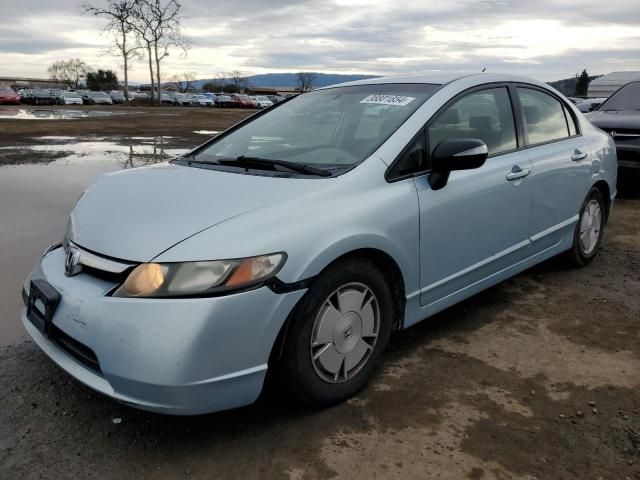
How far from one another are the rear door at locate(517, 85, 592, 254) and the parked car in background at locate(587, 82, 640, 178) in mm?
3612

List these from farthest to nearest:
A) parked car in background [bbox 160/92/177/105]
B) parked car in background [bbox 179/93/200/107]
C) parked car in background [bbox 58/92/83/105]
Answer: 1. parked car in background [bbox 160/92/177/105]
2. parked car in background [bbox 179/93/200/107]
3. parked car in background [bbox 58/92/83/105]

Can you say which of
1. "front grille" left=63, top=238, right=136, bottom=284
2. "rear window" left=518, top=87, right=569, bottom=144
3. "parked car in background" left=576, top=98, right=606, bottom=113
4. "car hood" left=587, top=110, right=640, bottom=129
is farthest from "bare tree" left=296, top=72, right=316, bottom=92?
"front grille" left=63, top=238, right=136, bottom=284

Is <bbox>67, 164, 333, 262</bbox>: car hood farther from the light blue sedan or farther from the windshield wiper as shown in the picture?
the windshield wiper

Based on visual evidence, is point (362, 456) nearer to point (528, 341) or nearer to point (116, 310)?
point (116, 310)

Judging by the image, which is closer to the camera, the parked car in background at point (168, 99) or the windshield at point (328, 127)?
the windshield at point (328, 127)

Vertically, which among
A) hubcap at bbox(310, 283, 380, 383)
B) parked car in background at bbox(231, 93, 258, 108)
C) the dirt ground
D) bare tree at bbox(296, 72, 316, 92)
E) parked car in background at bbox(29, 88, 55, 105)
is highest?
bare tree at bbox(296, 72, 316, 92)

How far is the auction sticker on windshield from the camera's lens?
10.6 ft

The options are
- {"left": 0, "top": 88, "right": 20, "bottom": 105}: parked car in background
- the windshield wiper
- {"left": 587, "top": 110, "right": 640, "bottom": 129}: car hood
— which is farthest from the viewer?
{"left": 0, "top": 88, "right": 20, "bottom": 105}: parked car in background

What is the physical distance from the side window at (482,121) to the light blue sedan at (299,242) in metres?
0.01

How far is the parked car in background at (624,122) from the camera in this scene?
7.43m

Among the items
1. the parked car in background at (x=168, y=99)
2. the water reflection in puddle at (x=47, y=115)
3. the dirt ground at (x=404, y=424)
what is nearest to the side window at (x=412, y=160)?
the dirt ground at (x=404, y=424)

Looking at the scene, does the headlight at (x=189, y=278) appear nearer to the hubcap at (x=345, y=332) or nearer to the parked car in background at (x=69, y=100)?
the hubcap at (x=345, y=332)

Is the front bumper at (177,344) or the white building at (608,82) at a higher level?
the white building at (608,82)

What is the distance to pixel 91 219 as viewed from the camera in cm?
266
